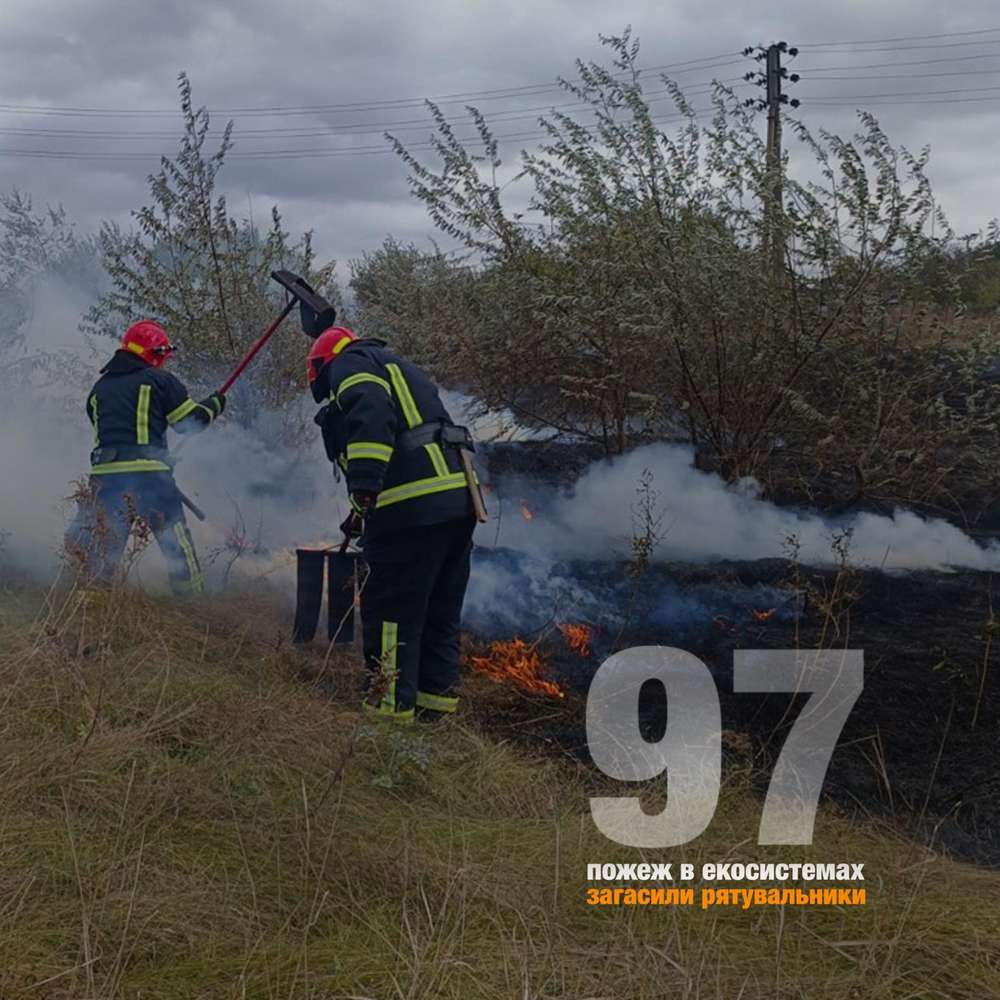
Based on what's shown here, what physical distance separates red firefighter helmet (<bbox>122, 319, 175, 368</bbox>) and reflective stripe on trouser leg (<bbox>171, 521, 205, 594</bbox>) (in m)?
1.07

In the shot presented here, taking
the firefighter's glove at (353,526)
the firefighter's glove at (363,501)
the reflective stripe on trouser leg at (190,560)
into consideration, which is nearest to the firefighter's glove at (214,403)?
the reflective stripe on trouser leg at (190,560)

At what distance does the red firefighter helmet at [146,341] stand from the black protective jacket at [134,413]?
67mm

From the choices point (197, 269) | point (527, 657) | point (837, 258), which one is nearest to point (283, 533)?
point (197, 269)

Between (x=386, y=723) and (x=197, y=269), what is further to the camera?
(x=197, y=269)

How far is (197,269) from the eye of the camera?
29.5 ft

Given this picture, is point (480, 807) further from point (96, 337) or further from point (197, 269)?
point (96, 337)

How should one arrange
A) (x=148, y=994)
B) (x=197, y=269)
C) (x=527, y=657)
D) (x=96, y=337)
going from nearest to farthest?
(x=148, y=994) → (x=527, y=657) → (x=197, y=269) → (x=96, y=337)

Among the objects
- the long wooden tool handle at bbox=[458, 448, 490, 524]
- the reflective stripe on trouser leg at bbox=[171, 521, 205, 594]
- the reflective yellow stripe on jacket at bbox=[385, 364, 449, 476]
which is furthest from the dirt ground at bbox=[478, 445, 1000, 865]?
the reflective stripe on trouser leg at bbox=[171, 521, 205, 594]

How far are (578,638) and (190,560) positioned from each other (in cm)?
248

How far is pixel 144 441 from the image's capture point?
22.0 feet

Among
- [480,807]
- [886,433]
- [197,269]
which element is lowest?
[480,807]

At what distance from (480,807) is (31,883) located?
1.61 m

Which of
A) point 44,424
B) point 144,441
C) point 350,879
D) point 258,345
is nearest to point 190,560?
point 144,441

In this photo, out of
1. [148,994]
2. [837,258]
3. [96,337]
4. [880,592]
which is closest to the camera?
[148,994]
